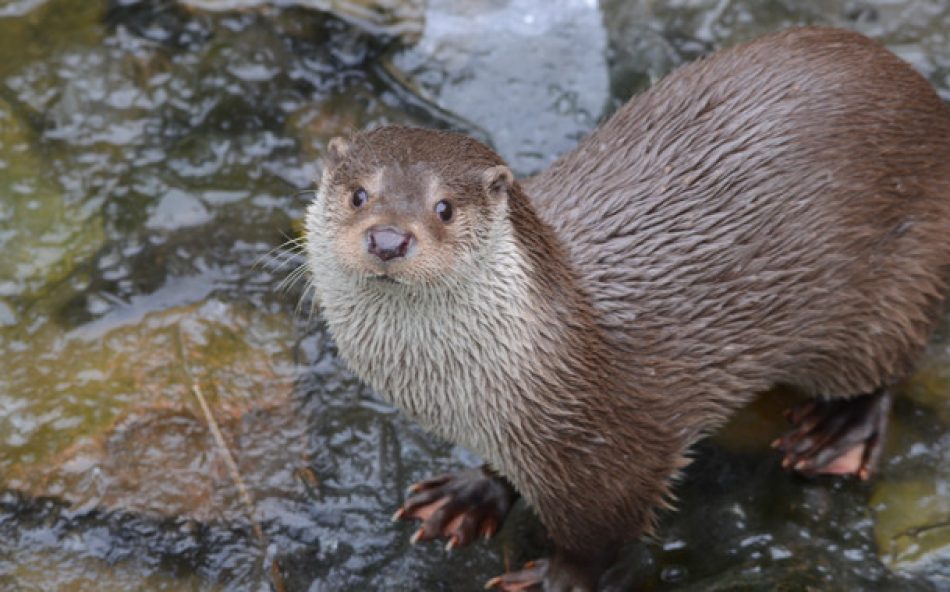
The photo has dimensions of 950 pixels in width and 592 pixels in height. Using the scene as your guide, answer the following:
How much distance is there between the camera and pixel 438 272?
2109 mm

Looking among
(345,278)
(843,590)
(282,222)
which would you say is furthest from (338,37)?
(843,590)

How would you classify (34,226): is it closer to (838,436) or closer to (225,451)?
(225,451)

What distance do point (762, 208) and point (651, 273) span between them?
24 centimetres

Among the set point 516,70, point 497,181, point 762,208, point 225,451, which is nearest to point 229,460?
point 225,451

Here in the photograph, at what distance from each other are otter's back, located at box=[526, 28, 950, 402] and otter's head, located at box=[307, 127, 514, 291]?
35cm

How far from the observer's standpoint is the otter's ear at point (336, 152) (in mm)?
2256

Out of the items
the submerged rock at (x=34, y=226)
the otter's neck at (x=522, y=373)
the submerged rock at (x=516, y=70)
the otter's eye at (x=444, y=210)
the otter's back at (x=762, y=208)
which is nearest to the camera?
the otter's eye at (x=444, y=210)

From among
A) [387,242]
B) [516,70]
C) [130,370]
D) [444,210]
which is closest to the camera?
[387,242]

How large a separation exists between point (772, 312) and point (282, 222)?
4.53 ft

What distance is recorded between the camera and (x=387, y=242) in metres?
2.03

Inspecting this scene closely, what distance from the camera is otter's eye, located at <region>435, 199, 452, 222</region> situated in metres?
2.13

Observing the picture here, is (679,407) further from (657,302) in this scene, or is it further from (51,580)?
(51,580)

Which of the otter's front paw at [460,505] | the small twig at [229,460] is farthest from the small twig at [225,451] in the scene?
the otter's front paw at [460,505]

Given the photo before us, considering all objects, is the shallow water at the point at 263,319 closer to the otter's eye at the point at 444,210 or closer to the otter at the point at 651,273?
the otter at the point at 651,273
